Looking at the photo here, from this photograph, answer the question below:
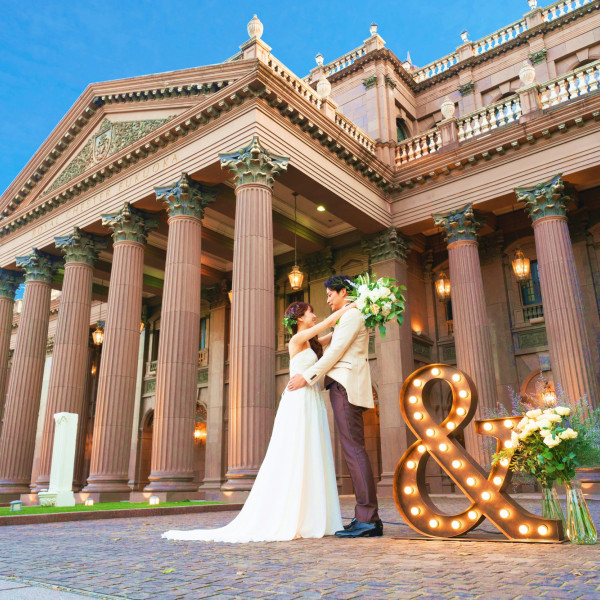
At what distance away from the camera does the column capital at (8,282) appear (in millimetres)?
24453

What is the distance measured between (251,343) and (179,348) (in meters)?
2.75

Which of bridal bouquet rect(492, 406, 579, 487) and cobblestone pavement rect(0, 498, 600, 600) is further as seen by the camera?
bridal bouquet rect(492, 406, 579, 487)

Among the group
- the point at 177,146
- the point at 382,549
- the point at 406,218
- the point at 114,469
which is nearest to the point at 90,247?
the point at 177,146

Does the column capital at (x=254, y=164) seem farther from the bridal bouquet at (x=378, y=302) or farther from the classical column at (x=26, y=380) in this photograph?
the classical column at (x=26, y=380)

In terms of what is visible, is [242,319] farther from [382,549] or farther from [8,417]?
[8,417]

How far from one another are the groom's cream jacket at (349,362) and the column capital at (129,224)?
13.9m

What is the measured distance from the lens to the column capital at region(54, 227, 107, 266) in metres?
20.7

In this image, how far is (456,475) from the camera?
6.05 meters

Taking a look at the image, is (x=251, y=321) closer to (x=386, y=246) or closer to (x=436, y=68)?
(x=386, y=246)

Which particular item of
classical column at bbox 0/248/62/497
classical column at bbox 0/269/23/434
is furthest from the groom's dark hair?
classical column at bbox 0/269/23/434

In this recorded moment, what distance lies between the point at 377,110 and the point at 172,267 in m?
12.0

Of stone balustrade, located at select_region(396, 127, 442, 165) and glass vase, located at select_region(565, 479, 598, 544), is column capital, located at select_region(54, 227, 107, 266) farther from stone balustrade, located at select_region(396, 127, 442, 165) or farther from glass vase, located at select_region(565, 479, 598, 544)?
glass vase, located at select_region(565, 479, 598, 544)

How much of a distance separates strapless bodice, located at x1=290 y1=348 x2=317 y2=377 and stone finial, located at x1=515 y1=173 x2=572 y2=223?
1312 cm

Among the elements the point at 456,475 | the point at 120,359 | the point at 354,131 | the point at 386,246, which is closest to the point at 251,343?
the point at 120,359
